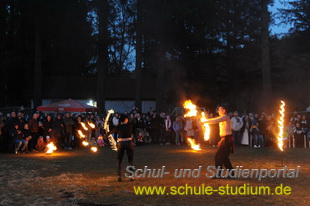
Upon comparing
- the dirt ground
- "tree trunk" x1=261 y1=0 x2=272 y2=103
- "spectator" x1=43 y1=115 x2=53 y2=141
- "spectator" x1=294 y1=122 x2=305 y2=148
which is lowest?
the dirt ground

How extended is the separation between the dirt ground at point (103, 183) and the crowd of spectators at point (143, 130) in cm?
406

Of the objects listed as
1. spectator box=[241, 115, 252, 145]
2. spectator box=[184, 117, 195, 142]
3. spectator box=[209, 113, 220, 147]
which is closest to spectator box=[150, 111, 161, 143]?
spectator box=[184, 117, 195, 142]

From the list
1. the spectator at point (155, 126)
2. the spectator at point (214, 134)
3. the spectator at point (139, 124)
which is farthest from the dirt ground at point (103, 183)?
the spectator at point (155, 126)

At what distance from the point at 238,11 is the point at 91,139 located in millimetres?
20064

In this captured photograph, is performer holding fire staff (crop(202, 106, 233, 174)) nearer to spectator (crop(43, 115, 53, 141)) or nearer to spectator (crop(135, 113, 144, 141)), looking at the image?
spectator (crop(43, 115, 53, 141))

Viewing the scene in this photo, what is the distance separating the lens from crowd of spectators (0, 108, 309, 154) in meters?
18.9

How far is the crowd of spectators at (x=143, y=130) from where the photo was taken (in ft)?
62.0

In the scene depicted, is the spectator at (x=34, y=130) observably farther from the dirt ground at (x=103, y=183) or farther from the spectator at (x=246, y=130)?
the spectator at (x=246, y=130)

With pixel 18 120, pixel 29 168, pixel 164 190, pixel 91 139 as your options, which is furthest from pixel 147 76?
pixel 164 190

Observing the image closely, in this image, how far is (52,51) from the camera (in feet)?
140

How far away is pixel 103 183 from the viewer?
389 inches

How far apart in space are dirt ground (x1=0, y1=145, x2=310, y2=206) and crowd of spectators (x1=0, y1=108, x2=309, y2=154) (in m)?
4.06

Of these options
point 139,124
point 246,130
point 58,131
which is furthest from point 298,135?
point 58,131

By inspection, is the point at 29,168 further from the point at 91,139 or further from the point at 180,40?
the point at 180,40
